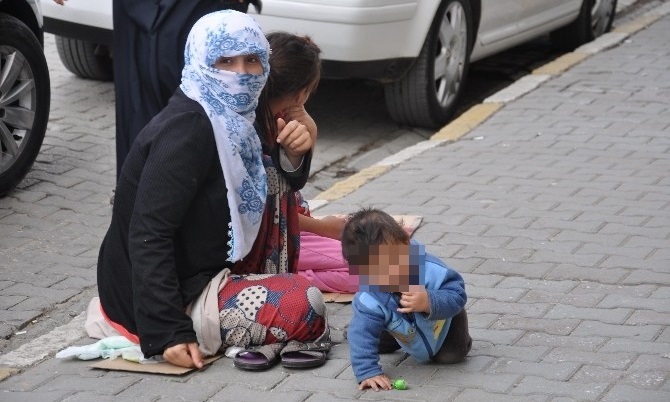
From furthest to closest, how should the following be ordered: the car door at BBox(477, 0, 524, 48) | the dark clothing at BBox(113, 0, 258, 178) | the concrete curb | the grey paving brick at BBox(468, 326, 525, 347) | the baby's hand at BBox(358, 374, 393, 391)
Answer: the car door at BBox(477, 0, 524, 48) < the concrete curb < the dark clothing at BBox(113, 0, 258, 178) < the grey paving brick at BBox(468, 326, 525, 347) < the baby's hand at BBox(358, 374, 393, 391)

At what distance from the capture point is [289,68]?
452 centimetres

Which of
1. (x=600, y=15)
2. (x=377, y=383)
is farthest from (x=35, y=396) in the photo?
(x=600, y=15)

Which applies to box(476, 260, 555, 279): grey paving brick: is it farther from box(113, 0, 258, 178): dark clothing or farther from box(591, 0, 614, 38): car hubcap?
box(591, 0, 614, 38): car hubcap

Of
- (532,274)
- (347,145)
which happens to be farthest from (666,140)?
(532,274)

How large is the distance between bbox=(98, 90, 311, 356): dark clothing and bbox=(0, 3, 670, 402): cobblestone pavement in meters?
0.23

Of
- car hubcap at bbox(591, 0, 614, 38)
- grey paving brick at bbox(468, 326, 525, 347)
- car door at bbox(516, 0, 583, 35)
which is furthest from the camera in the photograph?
car hubcap at bbox(591, 0, 614, 38)

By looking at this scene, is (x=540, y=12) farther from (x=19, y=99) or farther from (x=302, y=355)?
(x=302, y=355)

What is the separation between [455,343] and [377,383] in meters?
0.34

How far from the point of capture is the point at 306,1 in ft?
22.8

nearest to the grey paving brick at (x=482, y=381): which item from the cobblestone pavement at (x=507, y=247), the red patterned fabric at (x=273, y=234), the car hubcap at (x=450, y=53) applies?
the cobblestone pavement at (x=507, y=247)

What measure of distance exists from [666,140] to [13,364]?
412cm

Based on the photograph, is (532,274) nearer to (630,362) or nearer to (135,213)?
(630,362)

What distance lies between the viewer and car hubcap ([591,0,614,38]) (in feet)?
33.0

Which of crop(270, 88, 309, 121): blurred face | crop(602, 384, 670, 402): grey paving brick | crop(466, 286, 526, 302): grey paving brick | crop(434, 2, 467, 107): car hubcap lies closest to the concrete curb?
crop(434, 2, 467, 107): car hubcap
